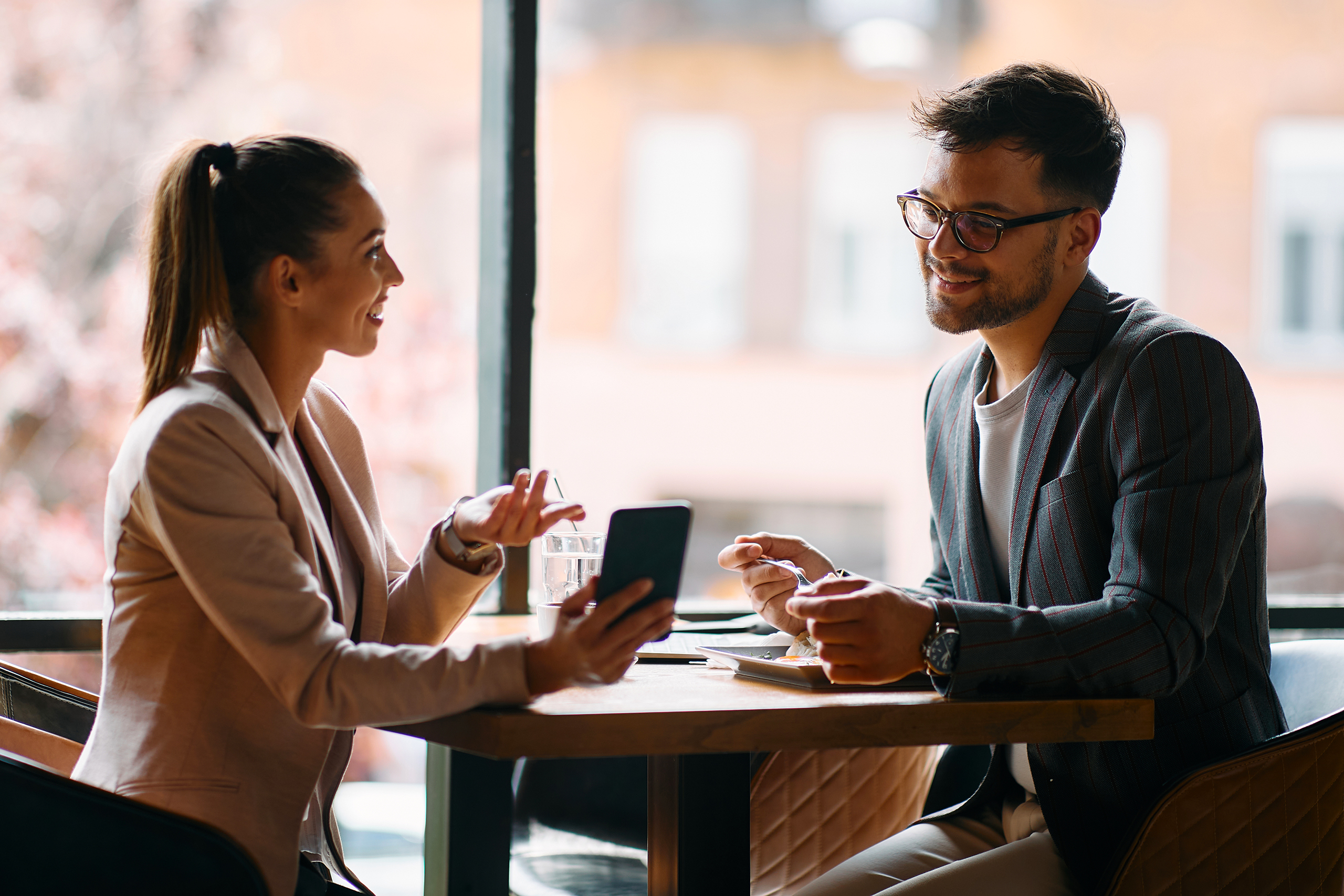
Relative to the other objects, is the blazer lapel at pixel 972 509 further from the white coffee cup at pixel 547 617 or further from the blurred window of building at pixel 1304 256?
the blurred window of building at pixel 1304 256

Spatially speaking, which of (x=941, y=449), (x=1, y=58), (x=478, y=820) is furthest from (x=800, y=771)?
(x=1, y=58)

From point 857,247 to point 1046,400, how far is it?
4.71m

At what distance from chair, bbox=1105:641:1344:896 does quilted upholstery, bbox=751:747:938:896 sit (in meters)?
0.54

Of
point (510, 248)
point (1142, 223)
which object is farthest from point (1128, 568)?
point (1142, 223)

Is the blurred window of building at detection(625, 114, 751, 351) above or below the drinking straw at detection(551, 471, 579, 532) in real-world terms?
above

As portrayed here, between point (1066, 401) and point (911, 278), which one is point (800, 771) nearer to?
point (1066, 401)

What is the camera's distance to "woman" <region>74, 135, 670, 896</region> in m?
1.14

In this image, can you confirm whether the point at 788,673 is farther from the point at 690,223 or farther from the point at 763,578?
the point at 690,223

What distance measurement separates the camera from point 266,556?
1.16 m

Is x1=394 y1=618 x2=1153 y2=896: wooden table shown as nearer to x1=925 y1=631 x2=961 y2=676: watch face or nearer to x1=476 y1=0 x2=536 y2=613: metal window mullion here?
x1=925 y1=631 x2=961 y2=676: watch face

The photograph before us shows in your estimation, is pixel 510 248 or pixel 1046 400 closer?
pixel 1046 400

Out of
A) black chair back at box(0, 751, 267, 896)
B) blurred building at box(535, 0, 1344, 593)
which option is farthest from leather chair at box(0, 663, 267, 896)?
blurred building at box(535, 0, 1344, 593)

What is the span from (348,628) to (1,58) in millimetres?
2746

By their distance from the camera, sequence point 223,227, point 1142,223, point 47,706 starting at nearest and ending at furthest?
1. point 223,227
2. point 47,706
3. point 1142,223
